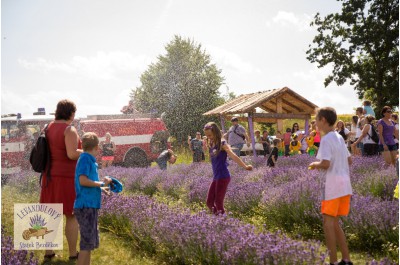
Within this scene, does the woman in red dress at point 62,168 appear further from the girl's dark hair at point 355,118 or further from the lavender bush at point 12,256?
the girl's dark hair at point 355,118

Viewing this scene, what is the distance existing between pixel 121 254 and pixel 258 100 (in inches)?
406

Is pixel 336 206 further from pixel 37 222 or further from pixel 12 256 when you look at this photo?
pixel 37 222

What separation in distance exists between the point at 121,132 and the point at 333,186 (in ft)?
45.5

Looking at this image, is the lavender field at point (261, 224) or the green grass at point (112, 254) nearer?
the lavender field at point (261, 224)

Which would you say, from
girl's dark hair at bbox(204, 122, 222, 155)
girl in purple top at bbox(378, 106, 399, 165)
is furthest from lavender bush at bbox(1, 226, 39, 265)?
girl in purple top at bbox(378, 106, 399, 165)

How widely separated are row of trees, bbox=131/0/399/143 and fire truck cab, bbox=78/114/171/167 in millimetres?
1639

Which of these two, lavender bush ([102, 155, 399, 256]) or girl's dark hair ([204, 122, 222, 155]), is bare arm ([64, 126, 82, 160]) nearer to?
girl's dark hair ([204, 122, 222, 155])

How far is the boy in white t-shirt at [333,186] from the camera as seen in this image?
383 cm

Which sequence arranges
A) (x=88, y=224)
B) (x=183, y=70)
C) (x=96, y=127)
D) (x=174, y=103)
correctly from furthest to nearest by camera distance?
(x=183, y=70)
(x=174, y=103)
(x=96, y=127)
(x=88, y=224)

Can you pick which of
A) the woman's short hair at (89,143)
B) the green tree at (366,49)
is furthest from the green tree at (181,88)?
the woman's short hair at (89,143)

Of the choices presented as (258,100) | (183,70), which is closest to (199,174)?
(258,100)

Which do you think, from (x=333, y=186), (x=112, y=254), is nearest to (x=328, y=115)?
(x=333, y=186)

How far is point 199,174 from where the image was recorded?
1058 centimetres

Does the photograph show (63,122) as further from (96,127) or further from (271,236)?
(96,127)
